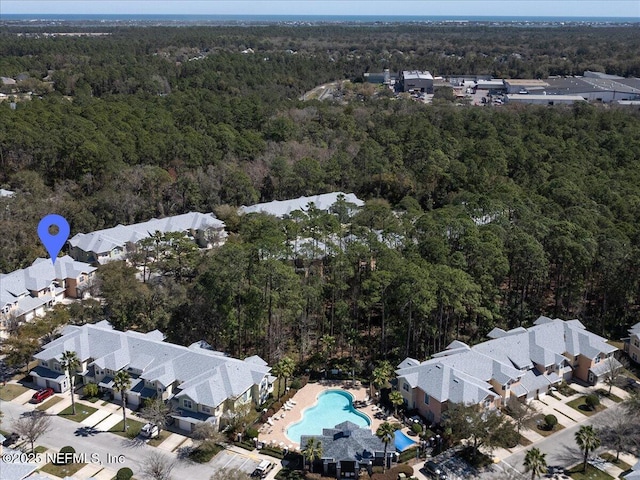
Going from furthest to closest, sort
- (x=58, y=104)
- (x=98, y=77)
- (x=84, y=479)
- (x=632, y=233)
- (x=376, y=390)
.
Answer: (x=98, y=77)
(x=58, y=104)
(x=632, y=233)
(x=376, y=390)
(x=84, y=479)

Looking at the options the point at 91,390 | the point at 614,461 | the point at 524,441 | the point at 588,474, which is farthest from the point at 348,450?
the point at 91,390

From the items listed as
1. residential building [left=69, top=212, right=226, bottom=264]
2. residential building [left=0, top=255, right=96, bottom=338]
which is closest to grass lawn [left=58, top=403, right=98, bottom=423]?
residential building [left=0, top=255, right=96, bottom=338]

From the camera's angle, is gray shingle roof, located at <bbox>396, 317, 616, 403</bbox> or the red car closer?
gray shingle roof, located at <bbox>396, 317, 616, 403</bbox>

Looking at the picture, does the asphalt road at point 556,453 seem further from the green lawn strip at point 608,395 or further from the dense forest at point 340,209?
the dense forest at point 340,209

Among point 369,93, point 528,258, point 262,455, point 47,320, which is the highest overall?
point 369,93

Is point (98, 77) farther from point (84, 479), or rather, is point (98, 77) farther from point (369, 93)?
point (84, 479)

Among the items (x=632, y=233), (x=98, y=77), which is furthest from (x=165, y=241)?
(x=98, y=77)

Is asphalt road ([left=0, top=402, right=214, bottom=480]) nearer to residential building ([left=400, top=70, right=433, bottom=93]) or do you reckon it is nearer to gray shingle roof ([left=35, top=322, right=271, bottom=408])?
gray shingle roof ([left=35, top=322, right=271, bottom=408])

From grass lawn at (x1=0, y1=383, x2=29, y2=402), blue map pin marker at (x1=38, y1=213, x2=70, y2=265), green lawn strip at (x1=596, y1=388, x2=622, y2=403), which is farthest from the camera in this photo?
blue map pin marker at (x1=38, y1=213, x2=70, y2=265)
